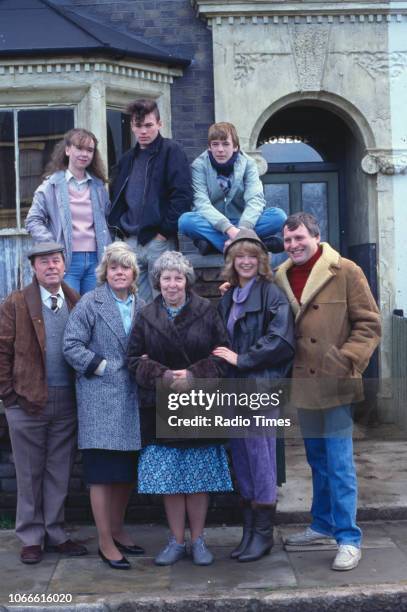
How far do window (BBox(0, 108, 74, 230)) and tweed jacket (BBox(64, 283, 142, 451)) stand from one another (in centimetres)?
Result: 394

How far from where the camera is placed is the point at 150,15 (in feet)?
31.4

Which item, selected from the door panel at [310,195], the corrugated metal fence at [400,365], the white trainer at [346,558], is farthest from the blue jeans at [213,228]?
the door panel at [310,195]

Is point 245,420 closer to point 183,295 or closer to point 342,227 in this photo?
point 183,295

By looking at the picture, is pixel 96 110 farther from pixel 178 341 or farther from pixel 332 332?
pixel 332 332

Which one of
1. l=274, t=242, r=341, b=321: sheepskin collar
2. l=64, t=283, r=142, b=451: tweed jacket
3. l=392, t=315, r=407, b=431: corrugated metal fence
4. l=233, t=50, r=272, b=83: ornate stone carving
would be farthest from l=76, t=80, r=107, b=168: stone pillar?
l=274, t=242, r=341, b=321: sheepskin collar

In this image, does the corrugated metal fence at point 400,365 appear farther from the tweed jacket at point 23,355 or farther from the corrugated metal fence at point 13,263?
the tweed jacket at point 23,355

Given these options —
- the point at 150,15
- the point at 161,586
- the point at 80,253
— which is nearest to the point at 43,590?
the point at 161,586

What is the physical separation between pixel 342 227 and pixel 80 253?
185 inches

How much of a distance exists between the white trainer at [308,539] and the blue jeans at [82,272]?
2163 mm

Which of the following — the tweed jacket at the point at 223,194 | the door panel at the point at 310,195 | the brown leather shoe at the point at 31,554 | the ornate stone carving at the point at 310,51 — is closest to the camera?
the brown leather shoe at the point at 31,554

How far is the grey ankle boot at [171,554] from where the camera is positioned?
565cm

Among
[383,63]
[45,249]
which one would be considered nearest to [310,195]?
[383,63]

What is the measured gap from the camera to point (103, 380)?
5.57 meters

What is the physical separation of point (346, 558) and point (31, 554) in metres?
1.85
